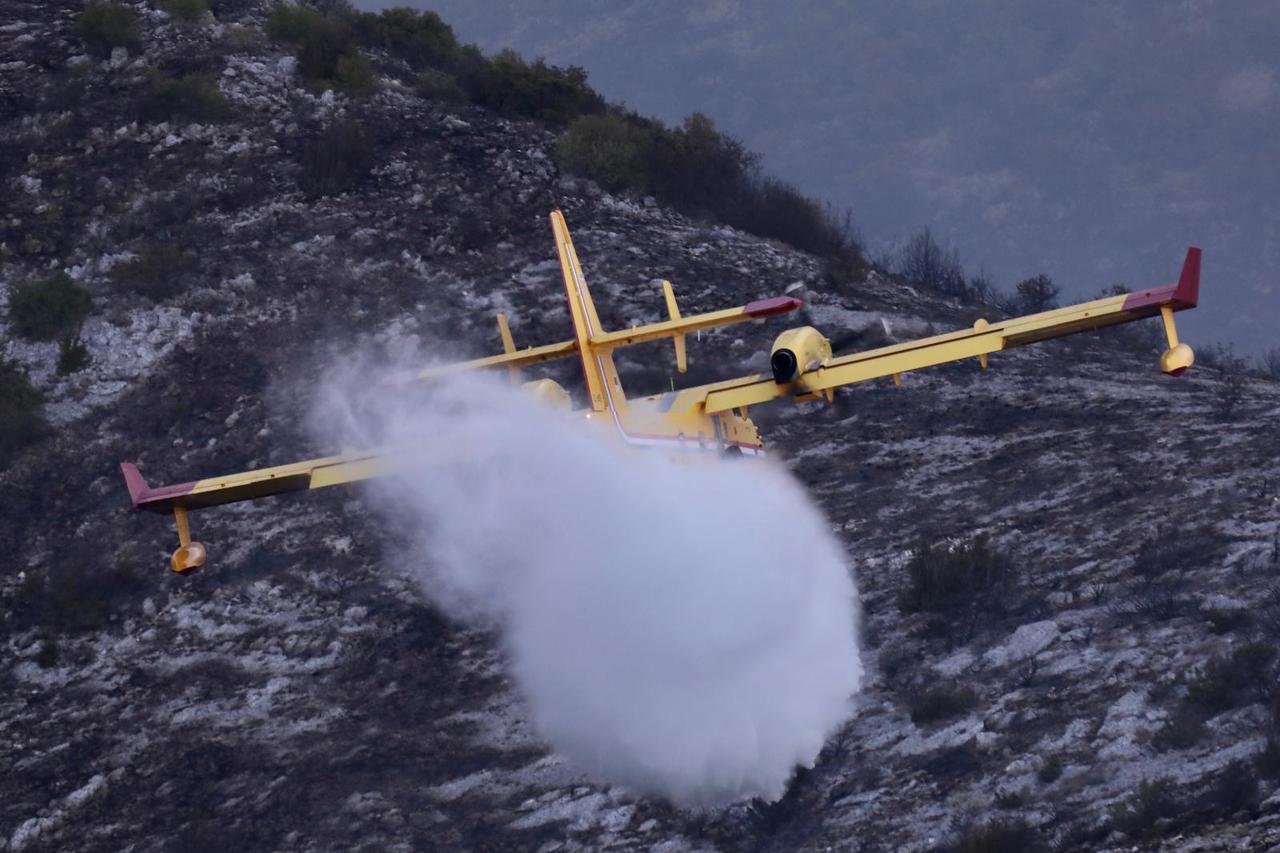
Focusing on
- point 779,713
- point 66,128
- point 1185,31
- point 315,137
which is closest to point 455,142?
point 315,137

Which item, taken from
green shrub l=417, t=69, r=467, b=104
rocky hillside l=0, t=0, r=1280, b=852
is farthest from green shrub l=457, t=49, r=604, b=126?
rocky hillside l=0, t=0, r=1280, b=852

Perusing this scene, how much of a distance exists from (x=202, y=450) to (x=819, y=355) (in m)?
15.6

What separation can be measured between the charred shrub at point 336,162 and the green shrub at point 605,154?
5.41 metres

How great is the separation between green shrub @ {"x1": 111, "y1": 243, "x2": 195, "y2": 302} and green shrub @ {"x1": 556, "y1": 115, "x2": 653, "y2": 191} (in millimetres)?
10830

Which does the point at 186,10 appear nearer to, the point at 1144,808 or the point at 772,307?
the point at 772,307

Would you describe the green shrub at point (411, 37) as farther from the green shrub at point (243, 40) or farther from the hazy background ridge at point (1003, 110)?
the hazy background ridge at point (1003, 110)

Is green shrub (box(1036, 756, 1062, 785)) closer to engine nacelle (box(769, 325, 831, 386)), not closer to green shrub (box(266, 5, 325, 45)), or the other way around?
engine nacelle (box(769, 325, 831, 386))

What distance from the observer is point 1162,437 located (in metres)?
38.1

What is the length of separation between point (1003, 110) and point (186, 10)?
9269 centimetres

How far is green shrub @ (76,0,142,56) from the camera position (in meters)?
53.6

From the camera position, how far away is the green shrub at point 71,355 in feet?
143

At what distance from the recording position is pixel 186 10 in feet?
179

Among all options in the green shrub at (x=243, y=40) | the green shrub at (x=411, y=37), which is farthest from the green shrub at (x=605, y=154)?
the green shrub at (x=243, y=40)

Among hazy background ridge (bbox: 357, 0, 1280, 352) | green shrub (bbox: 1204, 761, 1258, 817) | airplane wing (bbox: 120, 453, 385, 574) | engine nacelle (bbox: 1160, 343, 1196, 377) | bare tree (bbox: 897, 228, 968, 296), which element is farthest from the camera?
hazy background ridge (bbox: 357, 0, 1280, 352)
